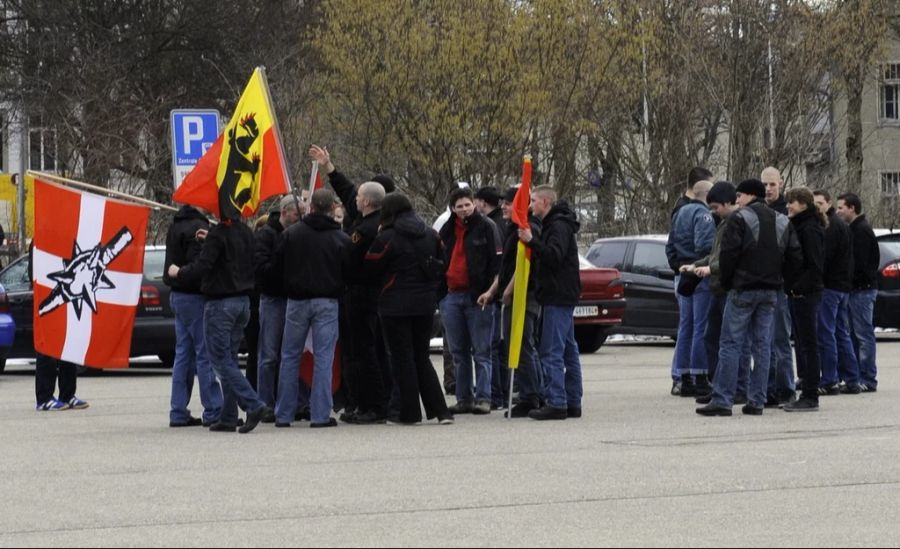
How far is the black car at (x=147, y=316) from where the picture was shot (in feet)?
66.6

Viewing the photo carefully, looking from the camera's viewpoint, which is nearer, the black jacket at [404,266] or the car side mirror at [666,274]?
the black jacket at [404,266]

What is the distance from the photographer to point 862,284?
1778 cm

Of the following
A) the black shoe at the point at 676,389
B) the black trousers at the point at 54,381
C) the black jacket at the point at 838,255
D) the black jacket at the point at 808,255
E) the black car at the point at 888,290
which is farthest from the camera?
the black car at the point at 888,290

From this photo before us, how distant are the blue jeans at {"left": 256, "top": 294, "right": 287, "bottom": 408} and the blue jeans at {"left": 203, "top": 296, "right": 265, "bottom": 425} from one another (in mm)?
484

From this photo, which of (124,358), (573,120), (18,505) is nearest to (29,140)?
(573,120)

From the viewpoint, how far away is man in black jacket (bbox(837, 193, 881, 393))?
1753 cm

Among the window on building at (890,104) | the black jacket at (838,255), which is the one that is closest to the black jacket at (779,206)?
the black jacket at (838,255)

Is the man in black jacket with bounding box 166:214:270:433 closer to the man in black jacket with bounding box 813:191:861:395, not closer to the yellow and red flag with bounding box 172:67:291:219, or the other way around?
the yellow and red flag with bounding box 172:67:291:219

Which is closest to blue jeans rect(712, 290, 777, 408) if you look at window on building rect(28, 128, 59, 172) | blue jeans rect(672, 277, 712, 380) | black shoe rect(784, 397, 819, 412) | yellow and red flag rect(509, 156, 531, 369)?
black shoe rect(784, 397, 819, 412)

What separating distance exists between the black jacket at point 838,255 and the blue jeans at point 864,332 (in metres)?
0.59

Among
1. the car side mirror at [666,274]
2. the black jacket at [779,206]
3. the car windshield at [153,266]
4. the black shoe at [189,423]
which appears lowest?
the black shoe at [189,423]

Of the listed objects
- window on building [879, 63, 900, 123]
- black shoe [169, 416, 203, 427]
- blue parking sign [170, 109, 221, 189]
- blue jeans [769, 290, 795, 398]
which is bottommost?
black shoe [169, 416, 203, 427]

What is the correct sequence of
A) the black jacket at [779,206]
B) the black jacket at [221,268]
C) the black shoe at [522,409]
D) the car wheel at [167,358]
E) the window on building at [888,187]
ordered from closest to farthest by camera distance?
the black jacket at [221,268] → the black shoe at [522,409] → the black jacket at [779,206] → the car wheel at [167,358] → the window on building at [888,187]

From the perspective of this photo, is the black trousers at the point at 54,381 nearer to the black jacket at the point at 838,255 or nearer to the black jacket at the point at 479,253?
the black jacket at the point at 479,253
